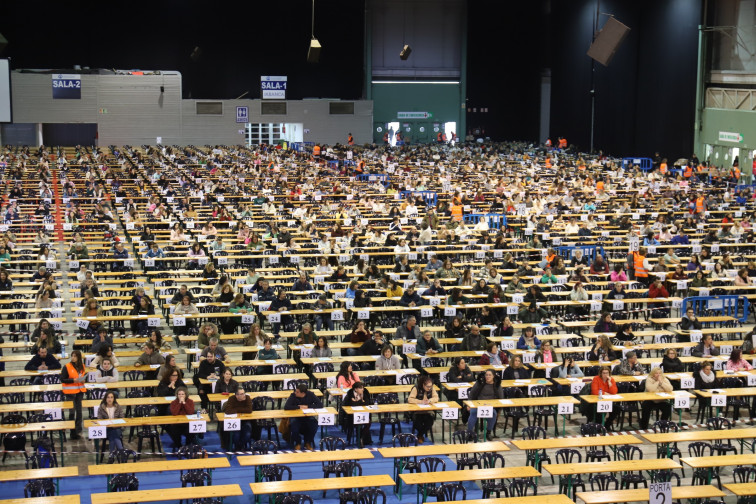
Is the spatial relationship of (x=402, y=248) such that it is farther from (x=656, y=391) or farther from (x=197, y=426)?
(x=197, y=426)

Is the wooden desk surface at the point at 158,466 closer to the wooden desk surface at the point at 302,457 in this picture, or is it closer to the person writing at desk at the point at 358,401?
the wooden desk surface at the point at 302,457

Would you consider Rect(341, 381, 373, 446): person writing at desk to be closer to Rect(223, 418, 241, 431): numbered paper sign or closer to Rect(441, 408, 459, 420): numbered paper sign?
Rect(441, 408, 459, 420): numbered paper sign

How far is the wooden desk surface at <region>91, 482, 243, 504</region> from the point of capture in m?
10.7

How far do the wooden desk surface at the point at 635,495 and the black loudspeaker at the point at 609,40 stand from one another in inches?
931

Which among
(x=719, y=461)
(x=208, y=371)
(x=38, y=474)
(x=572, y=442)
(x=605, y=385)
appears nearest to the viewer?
(x=38, y=474)

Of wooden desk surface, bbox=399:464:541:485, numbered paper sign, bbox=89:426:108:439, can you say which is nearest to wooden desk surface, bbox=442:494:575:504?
wooden desk surface, bbox=399:464:541:485

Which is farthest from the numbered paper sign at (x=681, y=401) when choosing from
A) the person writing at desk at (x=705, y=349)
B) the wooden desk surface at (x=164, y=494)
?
the wooden desk surface at (x=164, y=494)

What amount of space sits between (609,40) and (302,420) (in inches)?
904

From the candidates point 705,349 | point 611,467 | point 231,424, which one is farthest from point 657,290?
point 231,424

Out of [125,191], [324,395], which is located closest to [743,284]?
[324,395]

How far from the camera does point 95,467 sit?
1168cm

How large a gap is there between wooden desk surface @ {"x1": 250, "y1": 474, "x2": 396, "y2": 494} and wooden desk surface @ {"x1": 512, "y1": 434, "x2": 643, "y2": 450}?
207cm

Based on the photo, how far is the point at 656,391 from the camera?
14961mm

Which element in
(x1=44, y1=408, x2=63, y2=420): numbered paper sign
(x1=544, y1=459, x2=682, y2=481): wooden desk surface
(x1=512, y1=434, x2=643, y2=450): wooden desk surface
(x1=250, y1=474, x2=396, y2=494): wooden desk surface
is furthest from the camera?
(x1=44, y1=408, x2=63, y2=420): numbered paper sign
